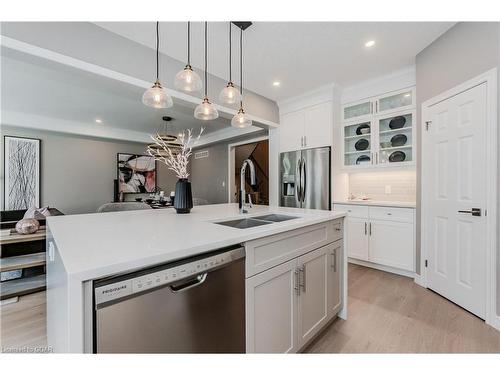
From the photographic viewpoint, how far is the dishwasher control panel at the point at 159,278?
2.16 ft

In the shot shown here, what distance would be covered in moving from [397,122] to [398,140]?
0.24 m

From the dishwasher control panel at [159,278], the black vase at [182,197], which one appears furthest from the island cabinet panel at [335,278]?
the black vase at [182,197]

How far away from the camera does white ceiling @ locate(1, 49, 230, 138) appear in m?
2.24

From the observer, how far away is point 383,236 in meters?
2.86

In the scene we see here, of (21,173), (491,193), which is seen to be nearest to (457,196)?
(491,193)

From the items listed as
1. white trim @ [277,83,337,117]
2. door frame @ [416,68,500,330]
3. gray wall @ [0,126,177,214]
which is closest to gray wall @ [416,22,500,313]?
door frame @ [416,68,500,330]

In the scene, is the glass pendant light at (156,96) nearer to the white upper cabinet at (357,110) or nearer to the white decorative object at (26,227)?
the white decorative object at (26,227)

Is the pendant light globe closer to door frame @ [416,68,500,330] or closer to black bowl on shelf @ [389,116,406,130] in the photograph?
door frame @ [416,68,500,330]

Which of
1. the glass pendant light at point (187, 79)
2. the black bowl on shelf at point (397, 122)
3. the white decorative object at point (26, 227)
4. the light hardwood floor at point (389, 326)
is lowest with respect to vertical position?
the light hardwood floor at point (389, 326)

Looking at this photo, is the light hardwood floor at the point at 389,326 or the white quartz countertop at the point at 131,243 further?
the light hardwood floor at the point at 389,326

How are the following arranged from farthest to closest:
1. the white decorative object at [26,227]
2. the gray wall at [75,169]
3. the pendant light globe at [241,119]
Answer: the gray wall at [75,169]
the white decorative object at [26,227]
the pendant light globe at [241,119]

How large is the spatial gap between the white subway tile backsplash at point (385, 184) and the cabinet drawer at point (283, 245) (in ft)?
7.05

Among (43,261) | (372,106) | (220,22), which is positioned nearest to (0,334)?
(43,261)

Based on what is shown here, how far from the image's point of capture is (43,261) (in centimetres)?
240
